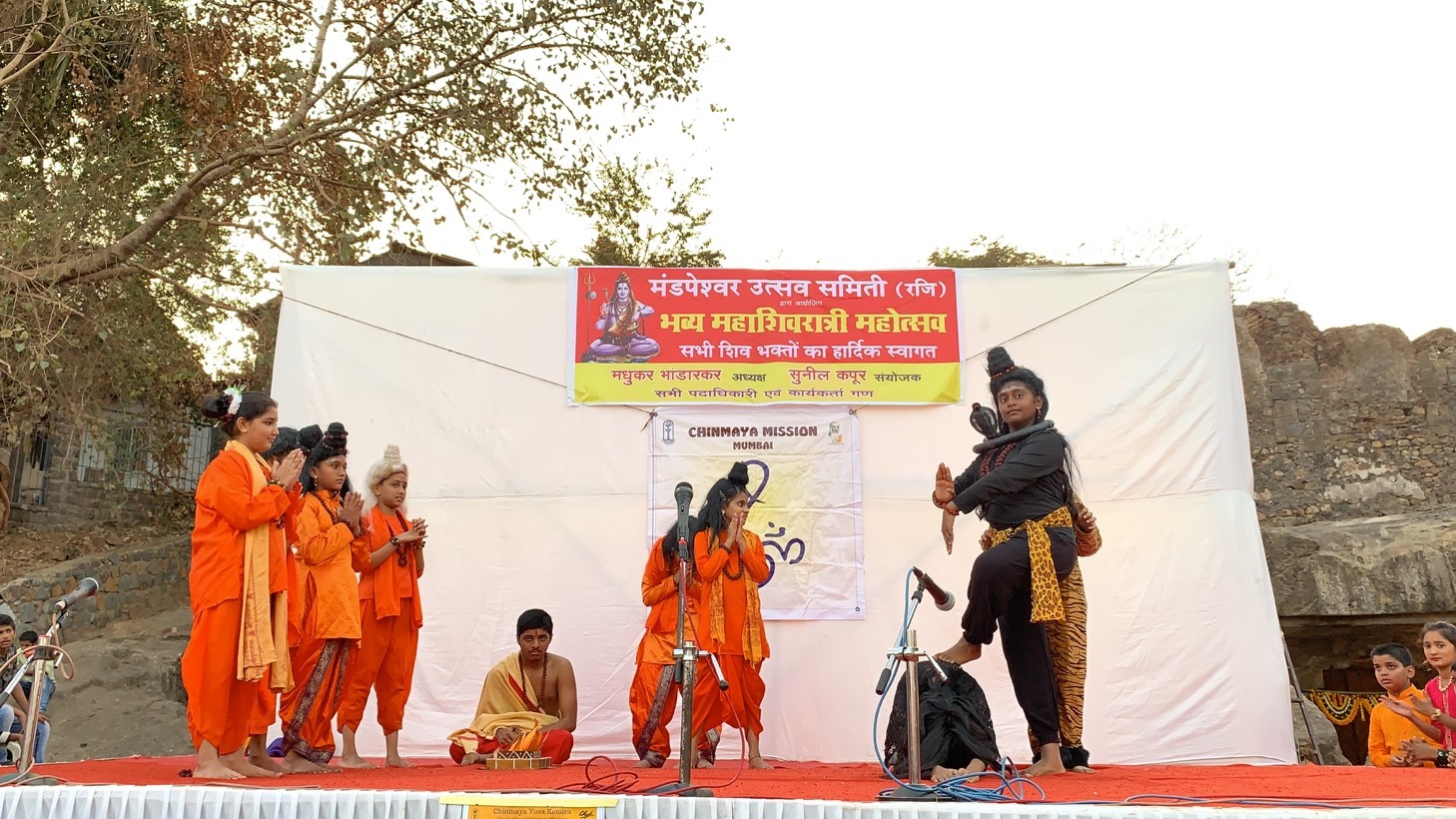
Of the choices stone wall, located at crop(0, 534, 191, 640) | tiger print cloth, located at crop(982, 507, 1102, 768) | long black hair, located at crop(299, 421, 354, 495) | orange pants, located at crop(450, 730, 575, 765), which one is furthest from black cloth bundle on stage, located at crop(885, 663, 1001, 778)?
stone wall, located at crop(0, 534, 191, 640)

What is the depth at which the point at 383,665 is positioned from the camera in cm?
489

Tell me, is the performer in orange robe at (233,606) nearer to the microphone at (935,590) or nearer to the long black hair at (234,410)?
the long black hair at (234,410)

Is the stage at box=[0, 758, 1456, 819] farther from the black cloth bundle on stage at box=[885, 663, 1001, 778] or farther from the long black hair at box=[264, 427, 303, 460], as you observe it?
the long black hair at box=[264, 427, 303, 460]

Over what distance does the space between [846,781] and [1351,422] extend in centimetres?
1023

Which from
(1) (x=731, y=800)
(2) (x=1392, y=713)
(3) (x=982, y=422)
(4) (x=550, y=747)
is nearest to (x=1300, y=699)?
(2) (x=1392, y=713)

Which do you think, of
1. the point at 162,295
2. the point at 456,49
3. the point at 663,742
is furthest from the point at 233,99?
the point at 663,742

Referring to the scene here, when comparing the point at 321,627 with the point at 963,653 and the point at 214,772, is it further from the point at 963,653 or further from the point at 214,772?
the point at 963,653

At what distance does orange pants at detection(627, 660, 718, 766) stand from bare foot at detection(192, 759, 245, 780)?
1705 millimetres

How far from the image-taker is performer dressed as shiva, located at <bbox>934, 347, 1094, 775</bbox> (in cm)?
405

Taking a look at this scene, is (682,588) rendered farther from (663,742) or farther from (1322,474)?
(1322,474)

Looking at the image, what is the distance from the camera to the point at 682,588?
11.4 feet

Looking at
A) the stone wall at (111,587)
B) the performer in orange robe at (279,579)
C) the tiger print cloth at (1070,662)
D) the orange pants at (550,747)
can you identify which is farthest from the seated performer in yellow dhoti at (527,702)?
the stone wall at (111,587)

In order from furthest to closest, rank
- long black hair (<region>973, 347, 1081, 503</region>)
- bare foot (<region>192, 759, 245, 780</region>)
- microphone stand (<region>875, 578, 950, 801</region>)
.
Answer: long black hair (<region>973, 347, 1081, 503</region>)
bare foot (<region>192, 759, 245, 780</region>)
microphone stand (<region>875, 578, 950, 801</region>)

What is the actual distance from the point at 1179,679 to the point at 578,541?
10.3 feet
